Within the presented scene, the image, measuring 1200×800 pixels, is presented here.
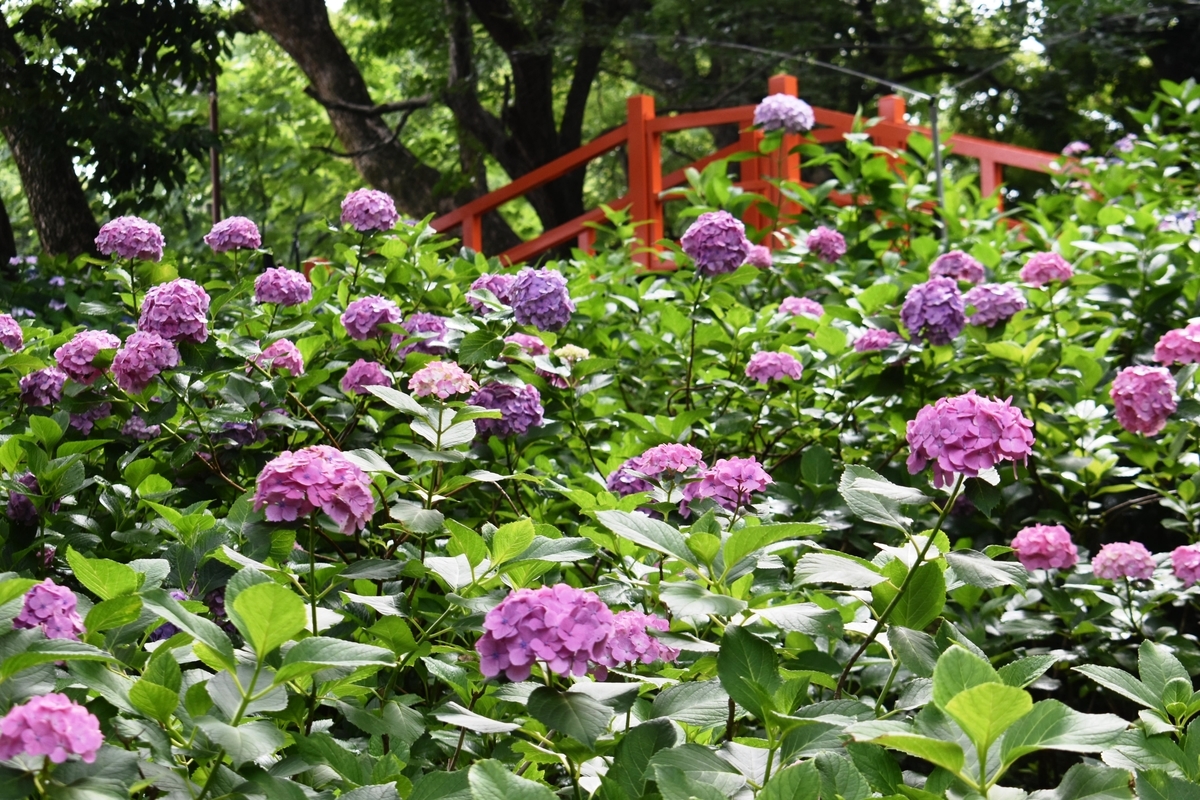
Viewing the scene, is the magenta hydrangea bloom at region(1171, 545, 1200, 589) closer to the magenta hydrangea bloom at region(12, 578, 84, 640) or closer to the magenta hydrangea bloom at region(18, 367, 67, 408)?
the magenta hydrangea bloom at region(12, 578, 84, 640)

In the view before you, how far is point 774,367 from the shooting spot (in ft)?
8.87

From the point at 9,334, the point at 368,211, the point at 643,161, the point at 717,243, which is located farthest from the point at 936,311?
the point at 643,161

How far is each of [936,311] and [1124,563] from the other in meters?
0.64

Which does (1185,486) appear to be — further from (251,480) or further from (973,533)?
(251,480)

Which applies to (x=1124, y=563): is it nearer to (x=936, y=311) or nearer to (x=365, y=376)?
(x=936, y=311)

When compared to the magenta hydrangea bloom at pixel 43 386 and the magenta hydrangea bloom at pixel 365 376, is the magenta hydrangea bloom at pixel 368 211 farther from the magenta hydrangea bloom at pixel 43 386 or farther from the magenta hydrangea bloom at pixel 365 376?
the magenta hydrangea bloom at pixel 43 386

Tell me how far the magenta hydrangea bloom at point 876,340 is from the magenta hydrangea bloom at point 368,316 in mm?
1047

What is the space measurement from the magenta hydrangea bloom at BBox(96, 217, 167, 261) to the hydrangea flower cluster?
0.53m

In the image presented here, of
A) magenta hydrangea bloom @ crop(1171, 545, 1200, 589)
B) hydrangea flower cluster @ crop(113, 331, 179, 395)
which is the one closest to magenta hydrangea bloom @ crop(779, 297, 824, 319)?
magenta hydrangea bloom @ crop(1171, 545, 1200, 589)

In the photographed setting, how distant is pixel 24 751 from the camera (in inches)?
37.6

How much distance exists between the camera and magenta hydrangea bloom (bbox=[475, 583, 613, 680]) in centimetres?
114

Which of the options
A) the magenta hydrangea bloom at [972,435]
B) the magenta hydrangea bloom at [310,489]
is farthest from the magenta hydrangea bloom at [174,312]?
the magenta hydrangea bloom at [972,435]

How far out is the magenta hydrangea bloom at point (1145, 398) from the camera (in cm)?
252

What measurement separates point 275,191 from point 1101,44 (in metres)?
7.75
